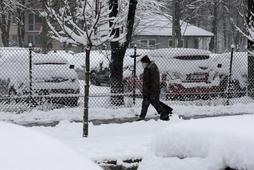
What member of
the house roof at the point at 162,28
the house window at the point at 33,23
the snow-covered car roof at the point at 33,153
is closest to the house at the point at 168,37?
the house roof at the point at 162,28

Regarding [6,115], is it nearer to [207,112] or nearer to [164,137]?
[207,112]

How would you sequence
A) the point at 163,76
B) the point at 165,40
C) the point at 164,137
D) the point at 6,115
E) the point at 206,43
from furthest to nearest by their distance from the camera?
the point at 206,43 < the point at 165,40 < the point at 163,76 < the point at 6,115 < the point at 164,137

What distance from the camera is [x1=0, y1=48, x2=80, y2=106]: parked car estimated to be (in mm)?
14086

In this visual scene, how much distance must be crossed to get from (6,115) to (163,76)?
4621mm

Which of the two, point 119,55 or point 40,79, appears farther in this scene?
point 119,55

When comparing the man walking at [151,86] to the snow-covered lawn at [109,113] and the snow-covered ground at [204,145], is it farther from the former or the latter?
the snow-covered ground at [204,145]

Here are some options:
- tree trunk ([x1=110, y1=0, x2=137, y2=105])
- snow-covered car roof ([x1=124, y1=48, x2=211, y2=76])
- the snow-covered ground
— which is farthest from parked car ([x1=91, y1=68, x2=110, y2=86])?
the snow-covered ground

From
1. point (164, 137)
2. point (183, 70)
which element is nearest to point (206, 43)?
point (183, 70)

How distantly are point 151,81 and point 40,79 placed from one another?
309cm

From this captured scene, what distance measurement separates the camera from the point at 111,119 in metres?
13.4

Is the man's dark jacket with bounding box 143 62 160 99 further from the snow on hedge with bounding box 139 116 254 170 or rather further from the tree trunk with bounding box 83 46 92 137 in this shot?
the snow on hedge with bounding box 139 116 254 170

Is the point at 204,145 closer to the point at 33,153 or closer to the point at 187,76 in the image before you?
the point at 33,153

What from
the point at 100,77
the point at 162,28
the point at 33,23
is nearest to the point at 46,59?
the point at 100,77

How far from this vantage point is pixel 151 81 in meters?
12.8
